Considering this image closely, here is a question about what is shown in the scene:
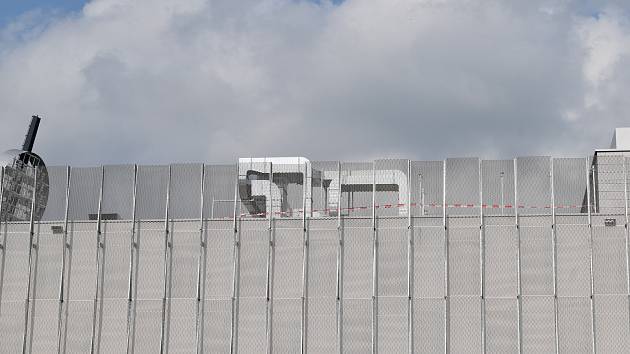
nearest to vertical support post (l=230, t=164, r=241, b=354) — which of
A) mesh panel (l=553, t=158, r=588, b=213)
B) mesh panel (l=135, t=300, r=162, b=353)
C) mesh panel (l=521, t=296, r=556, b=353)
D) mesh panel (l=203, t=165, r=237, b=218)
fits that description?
mesh panel (l=203, t=165, r=237, b=218)

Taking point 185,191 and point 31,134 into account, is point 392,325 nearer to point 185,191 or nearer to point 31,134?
point 185,191

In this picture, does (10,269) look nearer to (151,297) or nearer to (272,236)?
(151,297)

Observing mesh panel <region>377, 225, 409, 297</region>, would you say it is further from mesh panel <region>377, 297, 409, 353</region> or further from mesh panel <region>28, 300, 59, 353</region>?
mesh panel <region>28, 300, 59, 353</region>

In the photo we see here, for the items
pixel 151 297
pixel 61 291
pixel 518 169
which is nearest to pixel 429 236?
pixel 518 169

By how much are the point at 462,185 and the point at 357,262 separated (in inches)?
236

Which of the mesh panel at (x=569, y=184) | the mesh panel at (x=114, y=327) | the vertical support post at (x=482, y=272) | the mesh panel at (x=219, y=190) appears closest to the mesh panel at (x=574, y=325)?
the vertical support post at (x=482, y=272)

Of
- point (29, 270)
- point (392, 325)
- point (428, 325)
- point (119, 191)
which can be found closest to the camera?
point (428, 325)

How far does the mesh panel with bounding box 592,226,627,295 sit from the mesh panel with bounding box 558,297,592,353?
3.34 ft

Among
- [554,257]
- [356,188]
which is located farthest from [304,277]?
[554,257]

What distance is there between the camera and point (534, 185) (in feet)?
167

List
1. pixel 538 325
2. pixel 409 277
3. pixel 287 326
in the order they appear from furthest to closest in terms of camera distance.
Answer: pixel 287 326 → pixel 409 277 → pixel 538 325

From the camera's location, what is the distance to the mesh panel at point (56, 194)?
180 feet

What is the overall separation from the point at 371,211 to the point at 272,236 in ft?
15.5

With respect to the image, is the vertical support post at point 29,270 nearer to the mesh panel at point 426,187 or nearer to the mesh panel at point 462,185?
the mesh panel at point 426,187
